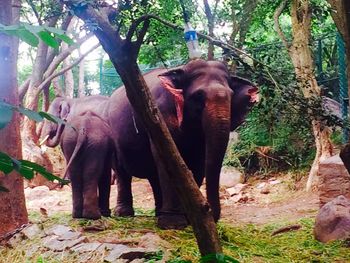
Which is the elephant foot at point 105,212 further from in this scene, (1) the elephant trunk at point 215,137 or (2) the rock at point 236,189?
(2) the rock at point 236,189

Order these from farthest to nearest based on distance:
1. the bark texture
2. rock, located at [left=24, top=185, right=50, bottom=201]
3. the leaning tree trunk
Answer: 1. rock, located at [left=24, top=185, right=50, bottom=201]
2. the leaning tree trunk
3. the bark texture

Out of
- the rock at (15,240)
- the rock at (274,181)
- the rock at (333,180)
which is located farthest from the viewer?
the rock at (274,181)

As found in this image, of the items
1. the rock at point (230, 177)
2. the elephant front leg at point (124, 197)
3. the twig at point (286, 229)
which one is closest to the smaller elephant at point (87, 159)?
the elephant front leg at point (124, 197)

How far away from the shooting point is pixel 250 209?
9.10 metres

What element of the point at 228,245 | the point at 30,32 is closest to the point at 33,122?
the point at 228,245

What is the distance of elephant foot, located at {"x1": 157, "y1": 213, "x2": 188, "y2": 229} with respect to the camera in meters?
5.00

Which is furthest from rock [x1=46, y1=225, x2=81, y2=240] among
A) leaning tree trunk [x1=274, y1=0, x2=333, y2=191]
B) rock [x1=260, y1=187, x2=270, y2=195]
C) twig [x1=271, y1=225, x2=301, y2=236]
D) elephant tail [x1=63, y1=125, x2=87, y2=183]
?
rock [x1=260, y1=187, x2=270, y2=195]

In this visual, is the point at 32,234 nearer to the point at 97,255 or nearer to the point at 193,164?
the point at 97,255

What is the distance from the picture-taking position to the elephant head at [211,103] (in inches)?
188

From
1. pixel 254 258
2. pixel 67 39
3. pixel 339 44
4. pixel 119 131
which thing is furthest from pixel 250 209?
pixel 67 39

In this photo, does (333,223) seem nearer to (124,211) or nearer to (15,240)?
(124,211)

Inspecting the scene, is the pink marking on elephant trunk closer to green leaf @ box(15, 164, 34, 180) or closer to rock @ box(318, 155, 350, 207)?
rock @ box(318, 155, 350, 207)

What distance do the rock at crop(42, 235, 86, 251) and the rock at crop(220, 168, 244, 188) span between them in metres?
7.01

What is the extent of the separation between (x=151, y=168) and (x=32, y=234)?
1.46 metres
